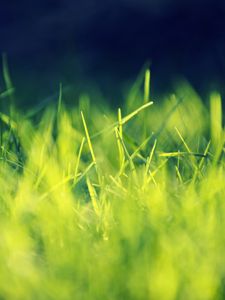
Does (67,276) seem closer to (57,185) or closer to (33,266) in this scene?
(33,266)

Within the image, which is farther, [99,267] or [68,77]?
[68,77]

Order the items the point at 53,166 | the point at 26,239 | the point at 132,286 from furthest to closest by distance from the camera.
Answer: the point at 53,166, the point at 26,239, the point at 132,286

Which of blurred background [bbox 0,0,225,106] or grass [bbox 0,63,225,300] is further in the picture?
blurred background [bbox 0,0,225,106]

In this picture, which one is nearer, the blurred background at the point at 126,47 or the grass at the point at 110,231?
the grass at the point at 110,231

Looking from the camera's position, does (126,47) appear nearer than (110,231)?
No

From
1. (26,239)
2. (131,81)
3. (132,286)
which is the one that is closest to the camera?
(132,286)

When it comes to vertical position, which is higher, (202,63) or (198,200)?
(198,200)

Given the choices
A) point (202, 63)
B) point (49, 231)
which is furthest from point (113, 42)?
point (49, 231)

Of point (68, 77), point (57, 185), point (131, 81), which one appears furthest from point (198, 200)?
point (131, 81)

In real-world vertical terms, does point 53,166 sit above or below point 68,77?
above

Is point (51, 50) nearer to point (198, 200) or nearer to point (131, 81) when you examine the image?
point (131, 81)
